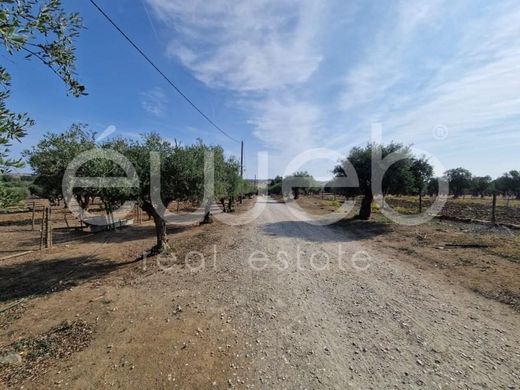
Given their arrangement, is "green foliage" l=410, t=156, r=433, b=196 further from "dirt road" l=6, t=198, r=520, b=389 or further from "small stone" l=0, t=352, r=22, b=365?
"small stone" l=0, t=352, r=22, b=365

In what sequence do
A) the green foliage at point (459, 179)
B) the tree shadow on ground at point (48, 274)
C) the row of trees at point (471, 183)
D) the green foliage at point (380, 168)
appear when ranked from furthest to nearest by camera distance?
the green foliage at point (459, 179), the row of trees at point (471, 183), the green foliage at point (380, 168), the tree shadow on ground at point (48, 274)

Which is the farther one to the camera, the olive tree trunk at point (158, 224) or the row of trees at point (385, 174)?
the row of trees at point (385, 174)

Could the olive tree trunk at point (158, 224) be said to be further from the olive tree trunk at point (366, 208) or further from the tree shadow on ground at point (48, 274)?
the olive tree trunk at point (366, 208)

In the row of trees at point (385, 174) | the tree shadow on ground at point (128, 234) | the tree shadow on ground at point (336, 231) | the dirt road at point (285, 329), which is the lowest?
the tree shadow on ground at point (128, 234)

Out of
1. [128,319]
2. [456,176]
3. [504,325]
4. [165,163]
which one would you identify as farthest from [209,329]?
[456,176]

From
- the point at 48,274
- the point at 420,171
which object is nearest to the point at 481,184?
the point at 420,171

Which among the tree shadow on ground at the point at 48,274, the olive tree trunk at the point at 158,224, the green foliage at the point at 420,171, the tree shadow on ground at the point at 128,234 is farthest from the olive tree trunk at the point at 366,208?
the tree shadow on ground at the point at 48,274

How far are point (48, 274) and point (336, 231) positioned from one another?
42.7ft

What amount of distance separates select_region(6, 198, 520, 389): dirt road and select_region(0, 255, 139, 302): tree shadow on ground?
0.72 meters

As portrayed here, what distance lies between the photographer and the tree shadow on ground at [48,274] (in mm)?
7473

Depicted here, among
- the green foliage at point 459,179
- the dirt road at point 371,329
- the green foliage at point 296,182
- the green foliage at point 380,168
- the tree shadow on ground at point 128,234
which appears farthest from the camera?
the green foliage at point 459,179

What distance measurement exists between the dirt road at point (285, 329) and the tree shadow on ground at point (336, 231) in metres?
4.64

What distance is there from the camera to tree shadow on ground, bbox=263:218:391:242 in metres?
13.5

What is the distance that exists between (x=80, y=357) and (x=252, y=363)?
9.20 feet
